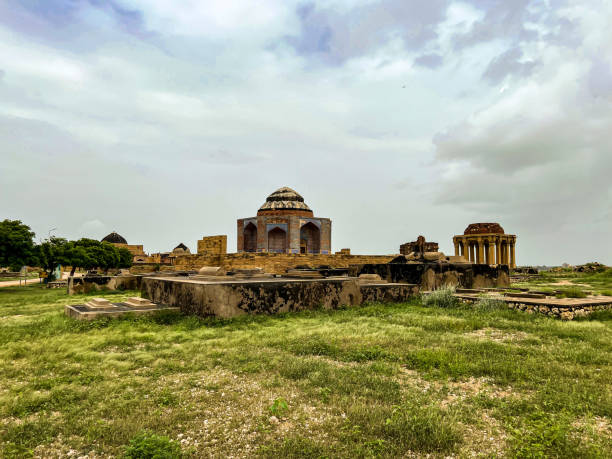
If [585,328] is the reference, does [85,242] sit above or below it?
above

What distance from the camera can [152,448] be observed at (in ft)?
7.85

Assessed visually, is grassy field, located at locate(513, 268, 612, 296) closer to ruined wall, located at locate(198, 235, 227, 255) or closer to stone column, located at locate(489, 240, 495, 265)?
stone column, located at locate(489, 240, 495, 265)

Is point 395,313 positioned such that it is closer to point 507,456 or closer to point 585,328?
point 585,328

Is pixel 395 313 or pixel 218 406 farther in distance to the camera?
pixel 395 313

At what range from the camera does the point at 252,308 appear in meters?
7.13

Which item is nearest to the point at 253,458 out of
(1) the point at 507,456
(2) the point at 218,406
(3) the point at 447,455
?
(2) the point at 218,406

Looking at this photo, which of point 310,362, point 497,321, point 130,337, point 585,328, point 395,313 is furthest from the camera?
point 395,313

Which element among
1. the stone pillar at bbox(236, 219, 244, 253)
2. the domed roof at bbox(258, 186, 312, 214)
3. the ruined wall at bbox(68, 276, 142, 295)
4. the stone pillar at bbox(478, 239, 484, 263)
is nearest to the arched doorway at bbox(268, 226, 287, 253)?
the stone pillar at bbox(236, 219, 244, 253)

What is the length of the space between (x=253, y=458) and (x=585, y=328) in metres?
5.86

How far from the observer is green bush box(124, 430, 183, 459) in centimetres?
232

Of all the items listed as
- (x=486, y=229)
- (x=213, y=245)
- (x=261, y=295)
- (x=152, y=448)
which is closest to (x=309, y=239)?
(x=213, y=245)

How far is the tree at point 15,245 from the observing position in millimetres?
17906

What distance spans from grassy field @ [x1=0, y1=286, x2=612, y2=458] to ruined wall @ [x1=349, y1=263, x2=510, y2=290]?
19.4ft

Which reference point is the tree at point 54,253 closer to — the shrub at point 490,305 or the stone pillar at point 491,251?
the shrub at point 490,305
